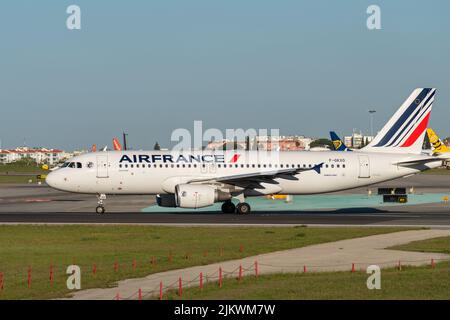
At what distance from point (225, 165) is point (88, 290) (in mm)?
29904

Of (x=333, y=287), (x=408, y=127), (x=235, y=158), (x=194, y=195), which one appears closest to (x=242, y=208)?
(x=235, y=158)

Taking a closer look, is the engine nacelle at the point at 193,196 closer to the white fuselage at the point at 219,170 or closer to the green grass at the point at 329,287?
the white fuselage at the point at 219,170

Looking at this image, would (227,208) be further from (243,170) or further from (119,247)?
(119,247)

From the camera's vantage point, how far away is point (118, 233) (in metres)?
40.2

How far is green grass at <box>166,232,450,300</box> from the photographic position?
891 inches

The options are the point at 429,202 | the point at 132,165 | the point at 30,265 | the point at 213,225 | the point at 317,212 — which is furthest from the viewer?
the point at 429,202

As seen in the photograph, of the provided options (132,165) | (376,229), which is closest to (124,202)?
(132,165)

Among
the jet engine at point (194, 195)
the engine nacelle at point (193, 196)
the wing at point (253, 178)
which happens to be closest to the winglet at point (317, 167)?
the wing at point (253, 178)

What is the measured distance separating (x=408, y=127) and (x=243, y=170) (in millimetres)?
13864

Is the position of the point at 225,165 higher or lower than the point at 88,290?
higher

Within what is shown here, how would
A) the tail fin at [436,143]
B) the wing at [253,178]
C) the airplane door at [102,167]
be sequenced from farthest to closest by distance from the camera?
the tail fin at [436,143] → the airplane door at [102,167] → the wing at [253,178]

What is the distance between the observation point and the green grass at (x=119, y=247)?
26.5m

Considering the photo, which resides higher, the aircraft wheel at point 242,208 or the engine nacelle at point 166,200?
the engine nacelle at point 166,200
